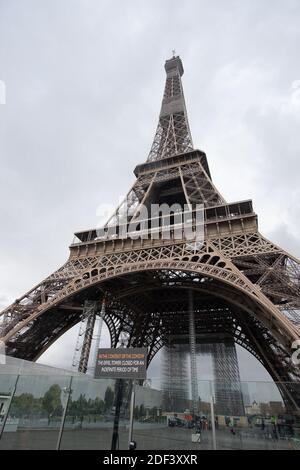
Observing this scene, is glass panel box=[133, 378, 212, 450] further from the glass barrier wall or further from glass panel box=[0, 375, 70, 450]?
glass panel box=[0, 375, 70, 450]

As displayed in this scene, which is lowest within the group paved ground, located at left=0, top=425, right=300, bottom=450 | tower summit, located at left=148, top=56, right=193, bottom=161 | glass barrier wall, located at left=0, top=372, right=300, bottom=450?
paved ground, located at left=0, top=425, right=300, bottom=450

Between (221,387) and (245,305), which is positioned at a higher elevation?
(245,305)

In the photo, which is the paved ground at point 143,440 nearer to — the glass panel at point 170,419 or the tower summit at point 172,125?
the glass panel at point 170,419

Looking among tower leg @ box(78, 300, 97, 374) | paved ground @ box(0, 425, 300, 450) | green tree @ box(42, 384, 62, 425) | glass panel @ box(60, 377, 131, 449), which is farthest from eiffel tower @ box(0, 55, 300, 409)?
green tree @ box(42, 384, 62, 425)

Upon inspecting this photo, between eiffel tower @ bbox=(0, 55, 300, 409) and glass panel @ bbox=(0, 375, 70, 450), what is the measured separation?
150 inches

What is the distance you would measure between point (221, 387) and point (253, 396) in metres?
0.90

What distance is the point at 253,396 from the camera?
764 cm

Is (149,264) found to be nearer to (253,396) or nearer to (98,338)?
(98,338)

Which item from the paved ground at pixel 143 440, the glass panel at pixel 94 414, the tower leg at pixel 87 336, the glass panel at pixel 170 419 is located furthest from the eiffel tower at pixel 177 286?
the glass panel at pixel 94 414

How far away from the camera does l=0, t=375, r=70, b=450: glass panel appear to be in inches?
287
